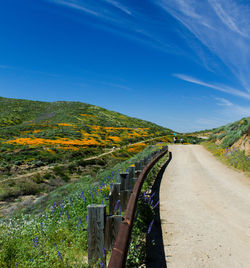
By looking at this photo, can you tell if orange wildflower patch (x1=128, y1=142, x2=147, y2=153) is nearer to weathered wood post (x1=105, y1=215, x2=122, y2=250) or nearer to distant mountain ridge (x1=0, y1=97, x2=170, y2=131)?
weathered wood post (x1=105, y1=215, x2=122, y2=250)

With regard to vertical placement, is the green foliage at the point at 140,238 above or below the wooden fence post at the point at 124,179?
below

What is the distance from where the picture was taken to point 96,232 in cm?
257

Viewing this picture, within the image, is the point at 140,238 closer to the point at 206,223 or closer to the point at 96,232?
the point at 96,232

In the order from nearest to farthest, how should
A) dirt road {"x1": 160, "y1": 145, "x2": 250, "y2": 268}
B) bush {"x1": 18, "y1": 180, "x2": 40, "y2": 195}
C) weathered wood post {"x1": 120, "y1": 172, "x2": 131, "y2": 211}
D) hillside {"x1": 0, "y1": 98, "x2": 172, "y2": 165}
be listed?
dirt road {"x1": 160, "y1": 145, "x2": 250, "y2": 268}
weathered wood post {"x1": 120, "y1": 172, "x2": 131, "y2": 211}
bush {"x1": 18, "y1": 180, "x2": 40, "y2": 195}
hillside {"x1": 0, "y1": 98, "x2": 172, "y2": 165}

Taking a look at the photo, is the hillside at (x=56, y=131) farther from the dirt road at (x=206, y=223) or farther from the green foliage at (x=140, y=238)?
the green foliage at (x=140, y=238)

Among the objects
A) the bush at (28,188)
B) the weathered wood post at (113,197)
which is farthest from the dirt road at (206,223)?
the bush at (28,188)

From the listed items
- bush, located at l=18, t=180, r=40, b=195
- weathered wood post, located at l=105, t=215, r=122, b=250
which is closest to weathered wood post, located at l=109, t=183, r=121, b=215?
weathered wood post, located at l=105, t=215, r=122, b=250

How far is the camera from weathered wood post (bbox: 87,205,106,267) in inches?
99.0

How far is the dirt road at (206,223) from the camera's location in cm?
356

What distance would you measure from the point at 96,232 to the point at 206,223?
3.55 meters

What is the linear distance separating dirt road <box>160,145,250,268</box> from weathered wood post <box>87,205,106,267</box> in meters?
1.42

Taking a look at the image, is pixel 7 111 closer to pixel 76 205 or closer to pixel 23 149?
pixel 23 149

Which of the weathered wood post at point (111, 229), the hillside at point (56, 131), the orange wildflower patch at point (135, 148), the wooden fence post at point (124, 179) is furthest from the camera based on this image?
the orange wildflower patch at point (135, 148)

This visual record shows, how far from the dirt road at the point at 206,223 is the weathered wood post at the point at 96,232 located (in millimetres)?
1418
